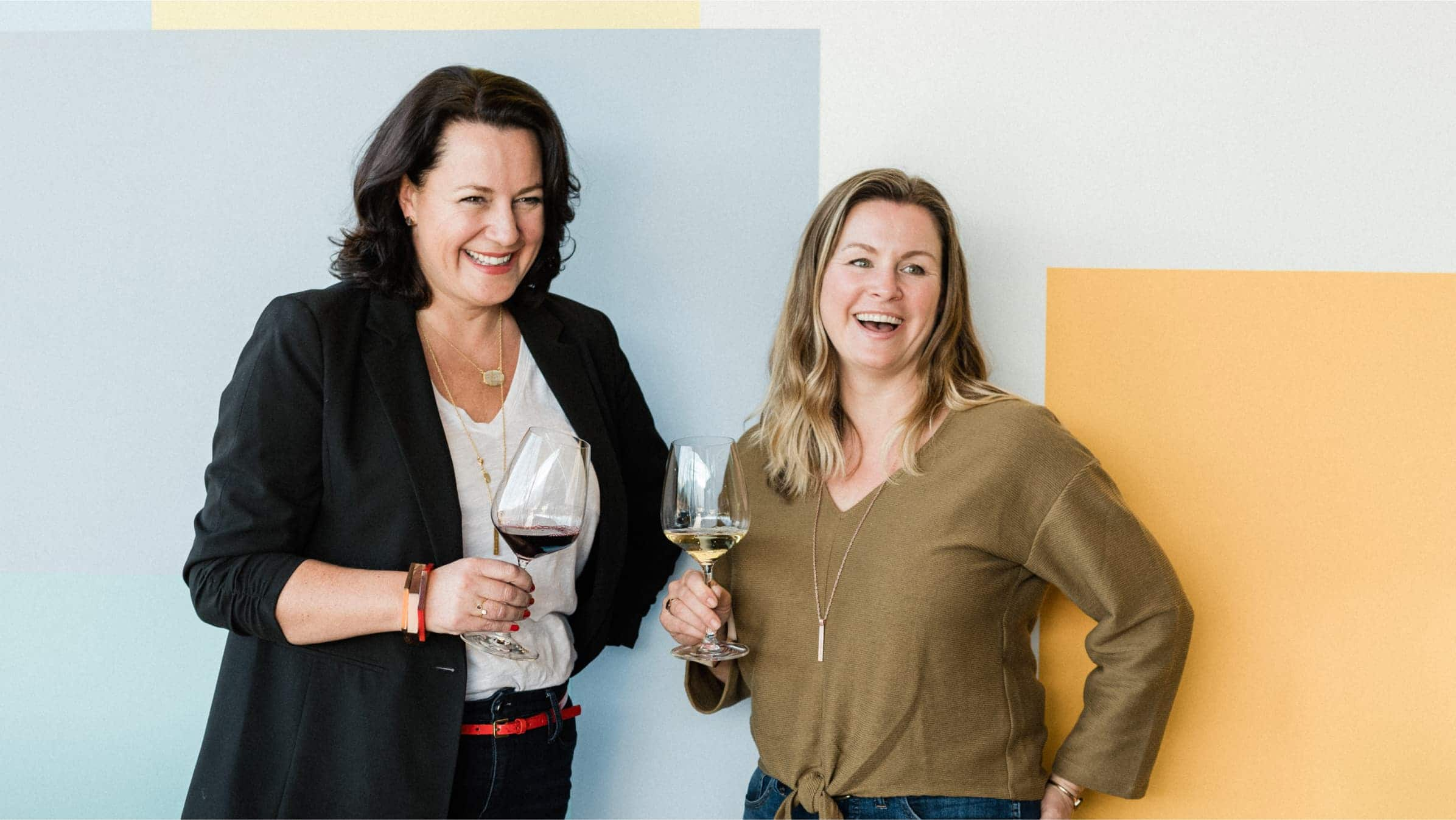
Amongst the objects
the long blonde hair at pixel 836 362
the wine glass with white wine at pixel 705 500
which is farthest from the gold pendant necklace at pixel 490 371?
the long blonde hair at pixel 836 362

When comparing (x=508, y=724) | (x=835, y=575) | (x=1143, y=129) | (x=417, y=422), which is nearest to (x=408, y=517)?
(x=417, y=422)

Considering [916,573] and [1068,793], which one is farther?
[1068,793]

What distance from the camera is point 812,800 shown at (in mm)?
1744

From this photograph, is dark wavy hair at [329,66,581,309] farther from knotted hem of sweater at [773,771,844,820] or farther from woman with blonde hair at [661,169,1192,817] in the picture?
knotted hem of sweater at [773,771,844,820]

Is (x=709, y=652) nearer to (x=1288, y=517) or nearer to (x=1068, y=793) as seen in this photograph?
(x=1068, y=793)

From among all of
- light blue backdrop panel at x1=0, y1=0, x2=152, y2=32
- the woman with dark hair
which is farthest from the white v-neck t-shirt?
light blue backdrop panel at x1=0, y1=0, x2=152, y2=32

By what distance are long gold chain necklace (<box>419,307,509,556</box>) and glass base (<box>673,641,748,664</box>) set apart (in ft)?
1.18

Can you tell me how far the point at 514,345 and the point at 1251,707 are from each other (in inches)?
64.6

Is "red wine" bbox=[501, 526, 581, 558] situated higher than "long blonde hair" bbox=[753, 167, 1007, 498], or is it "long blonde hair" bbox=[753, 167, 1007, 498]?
"long blonde hair" bbox=[753, 167, 1007, 498]

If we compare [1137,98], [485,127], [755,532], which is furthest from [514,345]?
[1137,98]

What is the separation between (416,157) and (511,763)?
1.03 metres

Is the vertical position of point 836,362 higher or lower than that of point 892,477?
higher

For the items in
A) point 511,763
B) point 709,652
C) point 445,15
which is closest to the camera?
point 709,652

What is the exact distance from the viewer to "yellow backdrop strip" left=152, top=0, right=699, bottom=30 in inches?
90.4
